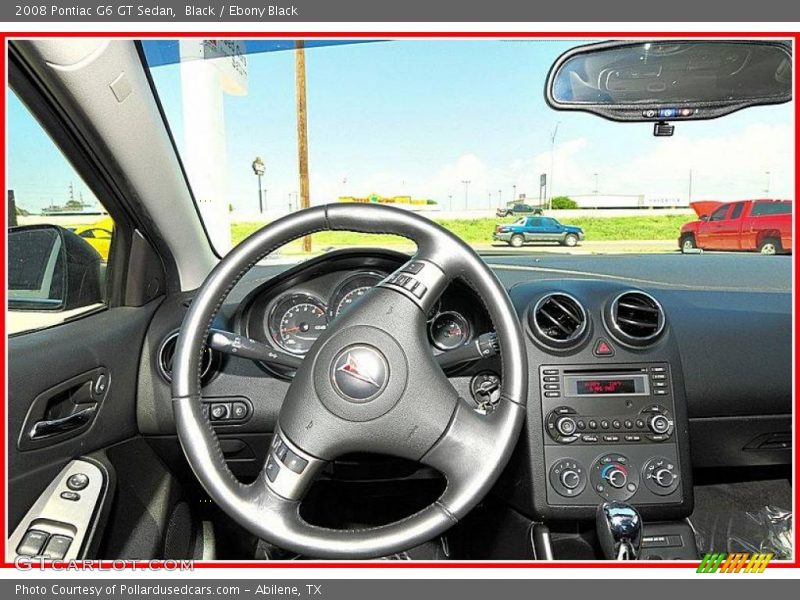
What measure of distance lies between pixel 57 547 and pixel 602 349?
5.39 feet

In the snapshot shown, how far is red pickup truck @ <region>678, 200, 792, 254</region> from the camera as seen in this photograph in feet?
7.55

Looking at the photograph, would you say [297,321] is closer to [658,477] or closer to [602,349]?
[602,349]

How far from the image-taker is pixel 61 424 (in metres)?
1.81

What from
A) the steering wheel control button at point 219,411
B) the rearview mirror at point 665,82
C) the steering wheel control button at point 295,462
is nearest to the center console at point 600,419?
the rearview mirror at point 665,82

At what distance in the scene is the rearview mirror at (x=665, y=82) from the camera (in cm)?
193

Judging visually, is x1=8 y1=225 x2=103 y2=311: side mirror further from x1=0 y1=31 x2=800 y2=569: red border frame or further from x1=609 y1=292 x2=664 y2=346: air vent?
x1=609 y1=292 x2=664 y2=346: air vent

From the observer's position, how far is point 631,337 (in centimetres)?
203

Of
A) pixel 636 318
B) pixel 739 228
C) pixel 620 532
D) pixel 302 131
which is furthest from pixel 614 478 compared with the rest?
pixel 302 131

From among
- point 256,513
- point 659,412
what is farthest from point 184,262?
point 659,412

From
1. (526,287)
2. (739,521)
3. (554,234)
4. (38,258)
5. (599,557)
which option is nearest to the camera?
(38,258)

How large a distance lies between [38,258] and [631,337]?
1774 millimetres

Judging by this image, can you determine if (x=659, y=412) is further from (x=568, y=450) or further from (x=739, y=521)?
(x=739, y=521)
